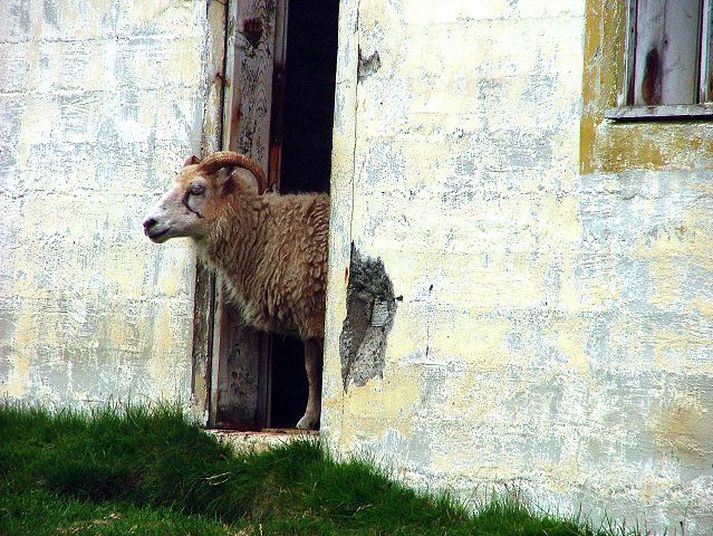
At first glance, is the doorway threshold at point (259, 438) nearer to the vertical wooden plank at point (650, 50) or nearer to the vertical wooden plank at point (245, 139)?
the vertical wooden plank at point (245, 139)

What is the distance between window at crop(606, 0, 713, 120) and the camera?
703cm

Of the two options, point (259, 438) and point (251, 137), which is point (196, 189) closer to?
point (251, 137)

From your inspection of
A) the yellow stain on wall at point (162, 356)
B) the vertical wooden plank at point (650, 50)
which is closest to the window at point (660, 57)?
the vertical wooden plank at point (650, 50)

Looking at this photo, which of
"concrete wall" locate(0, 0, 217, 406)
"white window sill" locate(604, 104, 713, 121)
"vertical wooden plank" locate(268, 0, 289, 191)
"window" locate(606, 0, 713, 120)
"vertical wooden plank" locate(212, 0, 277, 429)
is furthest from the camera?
"vertical wooden plank" locate(268, 0, 289, 191)

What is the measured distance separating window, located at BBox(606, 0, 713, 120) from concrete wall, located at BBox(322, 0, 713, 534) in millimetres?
247

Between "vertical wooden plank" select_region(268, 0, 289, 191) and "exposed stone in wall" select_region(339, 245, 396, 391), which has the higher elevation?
"vertical wooden plank" select_region(268, 0, 289, 191)

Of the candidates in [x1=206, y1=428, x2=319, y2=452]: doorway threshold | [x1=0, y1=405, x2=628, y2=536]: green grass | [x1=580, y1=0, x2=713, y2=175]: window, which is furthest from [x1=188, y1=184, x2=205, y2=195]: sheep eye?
[x1=580, y1=0, x2=713, y2=175]: window

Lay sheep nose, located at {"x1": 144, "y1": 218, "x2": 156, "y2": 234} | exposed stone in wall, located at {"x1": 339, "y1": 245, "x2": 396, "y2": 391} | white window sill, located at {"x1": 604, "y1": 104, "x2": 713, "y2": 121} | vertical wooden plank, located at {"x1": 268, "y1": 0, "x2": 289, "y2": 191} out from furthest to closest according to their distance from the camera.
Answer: vertical wooden plank, located at {"x1": 268, "y1": 0, "x2": 289, "y2": 191}
sheep nose, located at {"x1": 144, "y1": 218, "x2": 156, "y2": 234}
exposed stone in wall, located at {"x1": 339, "y1": 245, "x2": 396, "y2": 391}
white window sill, located at {"x1": 604, "y1": 104, "x2": 713, "y2": 121}

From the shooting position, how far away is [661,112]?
697 cm

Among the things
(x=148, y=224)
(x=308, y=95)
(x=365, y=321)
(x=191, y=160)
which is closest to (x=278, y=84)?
(x=191, y=160)

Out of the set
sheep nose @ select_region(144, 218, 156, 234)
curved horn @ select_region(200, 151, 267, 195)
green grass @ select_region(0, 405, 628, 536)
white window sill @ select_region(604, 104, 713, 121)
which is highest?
white window sill @ select_region(604, 104, 713, 121)

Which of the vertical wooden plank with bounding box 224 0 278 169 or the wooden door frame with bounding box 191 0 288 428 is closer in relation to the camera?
the wooden door frame with bounding box 191 0 288 428

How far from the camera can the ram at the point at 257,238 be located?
864cm

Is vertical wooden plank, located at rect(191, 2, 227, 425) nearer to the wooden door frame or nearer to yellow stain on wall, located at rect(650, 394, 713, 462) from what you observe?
the wooden door frame
